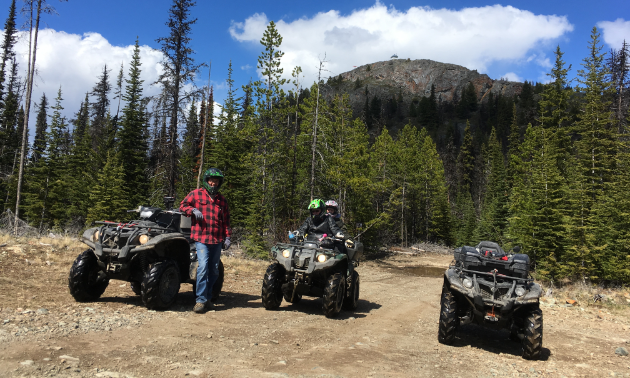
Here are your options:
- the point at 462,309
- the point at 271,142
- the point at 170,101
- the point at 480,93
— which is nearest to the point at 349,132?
the point at 271,142

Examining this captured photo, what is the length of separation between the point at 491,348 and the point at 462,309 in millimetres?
766

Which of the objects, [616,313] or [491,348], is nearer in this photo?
[491,348]

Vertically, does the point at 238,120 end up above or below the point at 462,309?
above

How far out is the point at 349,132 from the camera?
27.1m

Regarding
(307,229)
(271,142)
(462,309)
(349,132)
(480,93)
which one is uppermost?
(480,93)

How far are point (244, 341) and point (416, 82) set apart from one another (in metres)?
180

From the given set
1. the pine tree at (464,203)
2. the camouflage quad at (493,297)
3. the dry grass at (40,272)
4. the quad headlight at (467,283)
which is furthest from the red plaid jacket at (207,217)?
the pine tree at (464,203)

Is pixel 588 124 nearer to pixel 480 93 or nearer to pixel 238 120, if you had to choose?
pixel 238 120

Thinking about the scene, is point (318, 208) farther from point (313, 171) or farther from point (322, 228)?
point (313, 171)

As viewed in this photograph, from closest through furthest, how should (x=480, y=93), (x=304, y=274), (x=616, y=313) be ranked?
(x=304, y=274), (x=616, y=313), (x=480, y=93)

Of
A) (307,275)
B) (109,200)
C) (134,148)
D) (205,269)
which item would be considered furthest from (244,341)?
(134,148)

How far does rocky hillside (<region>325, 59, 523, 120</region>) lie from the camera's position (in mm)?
148663

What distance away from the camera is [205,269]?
716cm

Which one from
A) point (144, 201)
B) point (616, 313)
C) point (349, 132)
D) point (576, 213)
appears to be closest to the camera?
point (616, 313)
